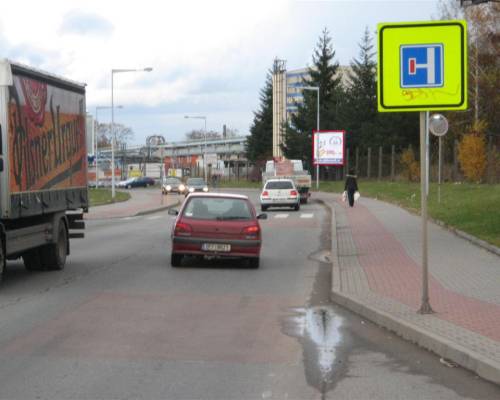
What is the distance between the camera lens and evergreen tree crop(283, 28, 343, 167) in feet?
260

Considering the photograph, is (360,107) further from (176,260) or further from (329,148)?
(176,260)

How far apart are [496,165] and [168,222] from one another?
17.9m

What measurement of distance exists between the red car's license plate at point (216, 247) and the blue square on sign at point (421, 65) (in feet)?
22.2

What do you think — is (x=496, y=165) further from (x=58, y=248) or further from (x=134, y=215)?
(x=58, y=248)

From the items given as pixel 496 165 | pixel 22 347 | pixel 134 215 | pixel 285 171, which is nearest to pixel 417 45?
pixel 22 347

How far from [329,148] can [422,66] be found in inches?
2291

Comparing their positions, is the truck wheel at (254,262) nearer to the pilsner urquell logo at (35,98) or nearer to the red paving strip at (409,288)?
the red paving strip at (409,288)

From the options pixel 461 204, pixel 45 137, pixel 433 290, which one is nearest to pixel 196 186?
pixel 461 204

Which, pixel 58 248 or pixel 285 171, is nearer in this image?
pixel 58 248

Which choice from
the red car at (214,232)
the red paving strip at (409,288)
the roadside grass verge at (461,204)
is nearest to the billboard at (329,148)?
the roadside grass verge at (461,204)

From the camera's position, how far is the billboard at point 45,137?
1248cm

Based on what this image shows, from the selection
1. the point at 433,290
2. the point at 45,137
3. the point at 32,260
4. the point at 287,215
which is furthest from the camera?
the point at 287,215

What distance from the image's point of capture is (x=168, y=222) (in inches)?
1224

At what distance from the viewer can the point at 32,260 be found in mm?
15141
